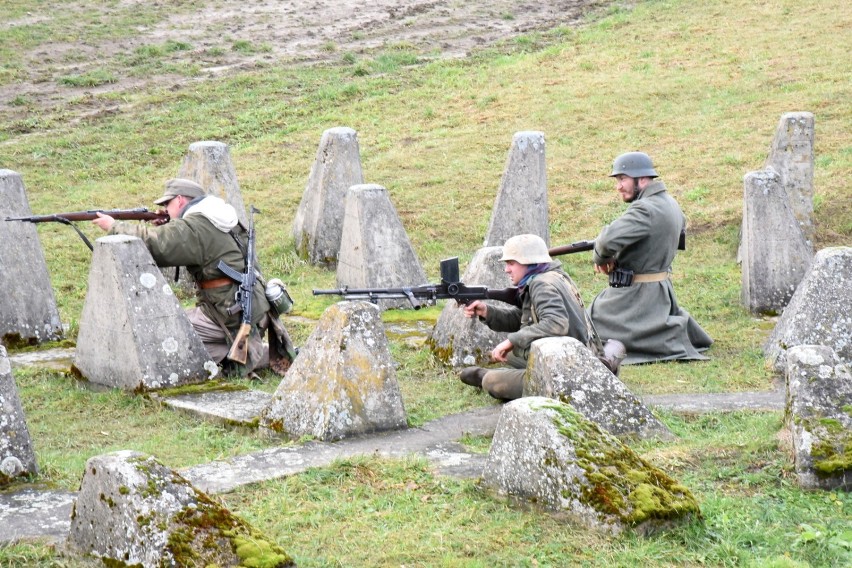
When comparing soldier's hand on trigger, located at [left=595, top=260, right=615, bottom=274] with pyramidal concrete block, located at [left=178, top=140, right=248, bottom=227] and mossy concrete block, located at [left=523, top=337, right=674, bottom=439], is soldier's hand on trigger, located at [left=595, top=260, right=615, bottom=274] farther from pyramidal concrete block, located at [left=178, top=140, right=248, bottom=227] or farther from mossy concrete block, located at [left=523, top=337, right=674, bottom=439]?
pyramidal concrete block, located at [left=178, top=140, right=248, bottom=227]

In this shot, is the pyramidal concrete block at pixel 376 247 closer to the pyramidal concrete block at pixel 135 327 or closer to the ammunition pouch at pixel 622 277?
the ammunition pouch at pixel 622 277

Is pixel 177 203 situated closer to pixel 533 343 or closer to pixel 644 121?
pixel 533 343

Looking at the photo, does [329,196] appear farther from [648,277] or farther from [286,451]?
[286,451]

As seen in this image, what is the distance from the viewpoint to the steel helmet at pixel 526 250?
26.0 feet

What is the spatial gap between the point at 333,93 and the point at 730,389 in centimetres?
1139

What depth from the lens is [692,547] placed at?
543cm

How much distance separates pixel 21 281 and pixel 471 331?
3.52 meters

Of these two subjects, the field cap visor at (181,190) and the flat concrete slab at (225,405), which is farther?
the field cap visor at (181,190)

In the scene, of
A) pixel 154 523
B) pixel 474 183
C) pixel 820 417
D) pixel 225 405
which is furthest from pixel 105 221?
pixel 474 183

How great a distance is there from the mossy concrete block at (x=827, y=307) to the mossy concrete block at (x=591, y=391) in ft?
6.53

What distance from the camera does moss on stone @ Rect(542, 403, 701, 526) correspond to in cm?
546

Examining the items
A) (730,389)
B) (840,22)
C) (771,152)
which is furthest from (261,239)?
(840,22)

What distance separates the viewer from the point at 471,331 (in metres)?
8.95

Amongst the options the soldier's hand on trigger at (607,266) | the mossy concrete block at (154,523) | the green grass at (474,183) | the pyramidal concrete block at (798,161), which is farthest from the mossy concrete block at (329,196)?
the mossy concrete block at (154,523)
